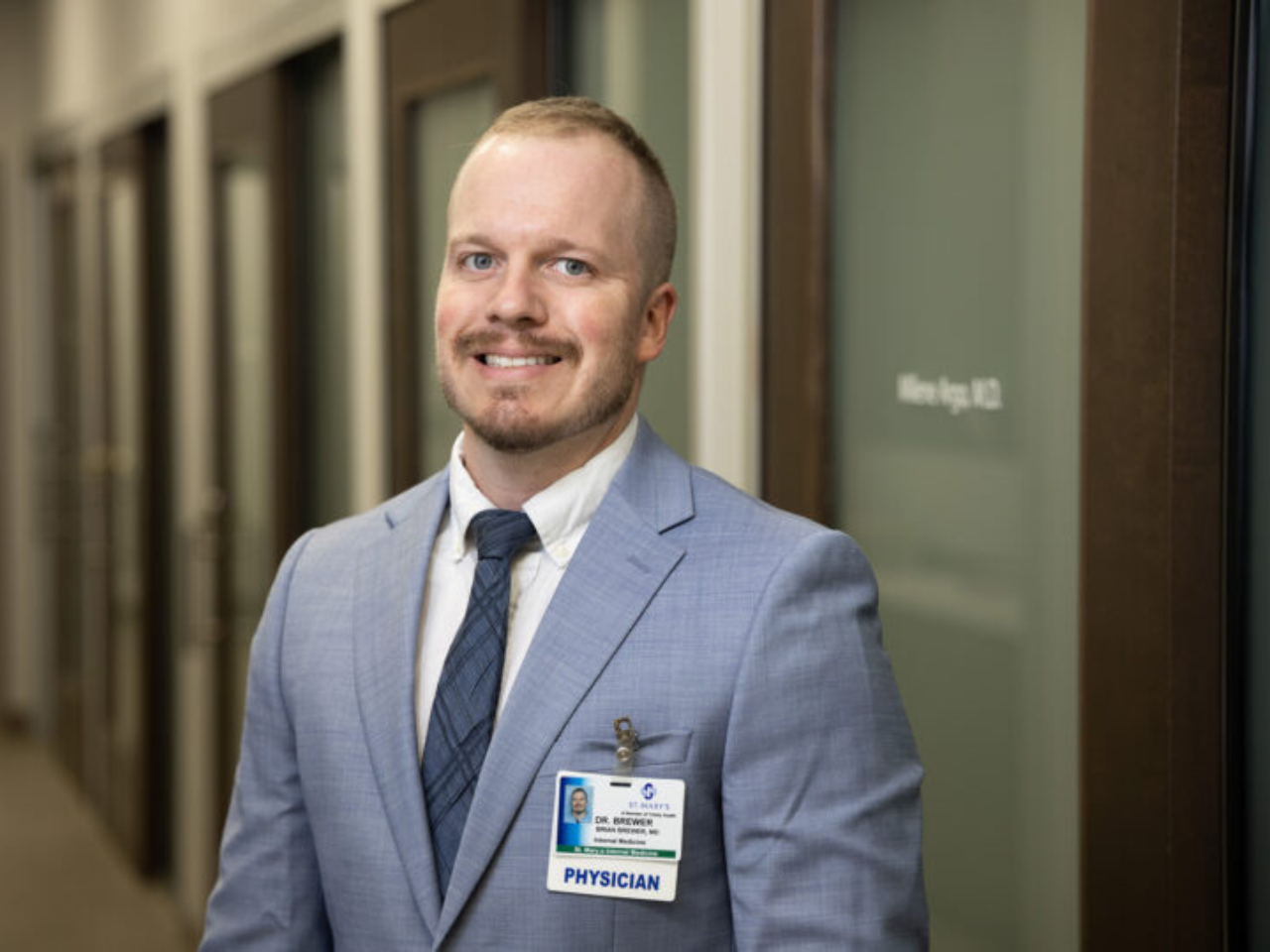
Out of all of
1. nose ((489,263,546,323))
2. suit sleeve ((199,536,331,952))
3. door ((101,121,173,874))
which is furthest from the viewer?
door ((101,121,173,874))

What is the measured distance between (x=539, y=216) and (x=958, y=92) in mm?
752

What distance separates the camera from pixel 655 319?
1476 mm

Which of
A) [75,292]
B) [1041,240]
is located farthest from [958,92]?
[75,292]

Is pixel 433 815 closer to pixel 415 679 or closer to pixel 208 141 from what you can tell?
pixel 415 679

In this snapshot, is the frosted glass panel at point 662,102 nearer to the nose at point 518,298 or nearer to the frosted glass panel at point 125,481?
the nose at point 518,298

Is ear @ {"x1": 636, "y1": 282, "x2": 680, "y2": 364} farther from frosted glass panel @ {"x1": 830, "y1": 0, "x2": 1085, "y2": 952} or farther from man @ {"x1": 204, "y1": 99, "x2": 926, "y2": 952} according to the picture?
frosted glass panel @ {"x1": 830, "y1": 0, "x2": 1085, "y2": 952}

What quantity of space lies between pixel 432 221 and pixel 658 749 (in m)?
1.94

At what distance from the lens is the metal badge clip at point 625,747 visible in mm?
1329

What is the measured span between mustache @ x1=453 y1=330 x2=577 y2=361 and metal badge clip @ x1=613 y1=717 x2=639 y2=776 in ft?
1.07

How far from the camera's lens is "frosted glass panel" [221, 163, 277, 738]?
13.5ft

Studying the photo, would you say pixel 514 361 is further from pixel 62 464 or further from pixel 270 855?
pixel 62 464

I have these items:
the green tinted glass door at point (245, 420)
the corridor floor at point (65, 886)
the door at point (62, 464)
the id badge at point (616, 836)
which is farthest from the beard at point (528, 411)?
the door at point (62, 464)

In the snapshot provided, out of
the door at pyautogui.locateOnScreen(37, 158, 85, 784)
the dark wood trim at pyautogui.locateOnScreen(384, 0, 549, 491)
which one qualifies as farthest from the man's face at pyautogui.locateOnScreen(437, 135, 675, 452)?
the door at pyautogui.locateOnScreen(37, 158, 85, 784)

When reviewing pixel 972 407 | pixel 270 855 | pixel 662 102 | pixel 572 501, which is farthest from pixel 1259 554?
pixel 662 102
